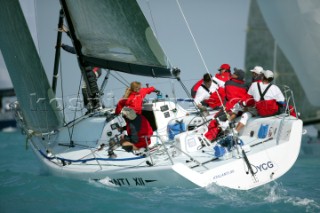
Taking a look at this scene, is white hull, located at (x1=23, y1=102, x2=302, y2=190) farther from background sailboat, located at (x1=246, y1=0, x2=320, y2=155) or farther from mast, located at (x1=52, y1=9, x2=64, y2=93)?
background sailboat, located at (x1=246, y1=0, x2=320, y2=155)

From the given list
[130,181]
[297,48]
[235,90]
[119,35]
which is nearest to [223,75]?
[235,90]

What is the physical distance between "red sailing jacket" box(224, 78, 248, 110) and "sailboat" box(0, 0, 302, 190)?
1.37 feet

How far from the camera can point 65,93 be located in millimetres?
Answer: 9438

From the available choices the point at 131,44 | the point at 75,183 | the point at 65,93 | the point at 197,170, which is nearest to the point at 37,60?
the point at 65,93

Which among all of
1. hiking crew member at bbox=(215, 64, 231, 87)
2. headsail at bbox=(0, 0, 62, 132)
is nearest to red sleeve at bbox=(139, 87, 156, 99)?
hiking crew member at bbox=(215, 64, 231, 87)

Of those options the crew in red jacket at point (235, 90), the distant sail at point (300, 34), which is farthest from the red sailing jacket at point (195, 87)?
the distant sail at point (300, 34)

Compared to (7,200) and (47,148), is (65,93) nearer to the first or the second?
(47,148)

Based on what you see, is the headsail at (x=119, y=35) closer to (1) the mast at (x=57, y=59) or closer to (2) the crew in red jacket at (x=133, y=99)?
(2) the crew in red jacket at (x=133, y=99)

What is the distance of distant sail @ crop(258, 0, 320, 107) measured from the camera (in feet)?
39.2

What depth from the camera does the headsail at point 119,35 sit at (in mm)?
7656

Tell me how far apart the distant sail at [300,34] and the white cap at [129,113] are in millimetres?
6349

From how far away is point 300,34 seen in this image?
1250 cm

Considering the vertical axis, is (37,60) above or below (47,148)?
above

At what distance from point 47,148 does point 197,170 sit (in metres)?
3.27
